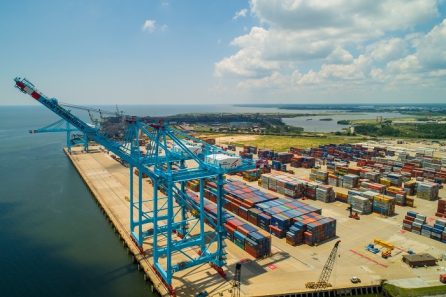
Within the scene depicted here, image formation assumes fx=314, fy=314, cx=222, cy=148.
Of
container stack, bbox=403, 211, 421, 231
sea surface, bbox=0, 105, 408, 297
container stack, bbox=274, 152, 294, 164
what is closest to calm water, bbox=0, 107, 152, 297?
sea surface, bbox=0, 105, 408, 297

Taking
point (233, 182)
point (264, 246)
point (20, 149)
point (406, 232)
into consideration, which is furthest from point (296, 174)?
point (20, 149)

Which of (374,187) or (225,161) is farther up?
(225,161)

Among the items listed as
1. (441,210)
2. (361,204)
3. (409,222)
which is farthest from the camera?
(361,204)

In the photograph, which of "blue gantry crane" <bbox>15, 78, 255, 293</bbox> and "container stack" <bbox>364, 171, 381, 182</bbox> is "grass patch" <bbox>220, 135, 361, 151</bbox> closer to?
"container stack" <bbox>364, 171, 381, 182</bbox>

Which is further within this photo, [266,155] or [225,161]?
[266,155]

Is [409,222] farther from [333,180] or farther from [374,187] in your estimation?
[333,180]

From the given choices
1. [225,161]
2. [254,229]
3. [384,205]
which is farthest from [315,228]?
[384,205]
